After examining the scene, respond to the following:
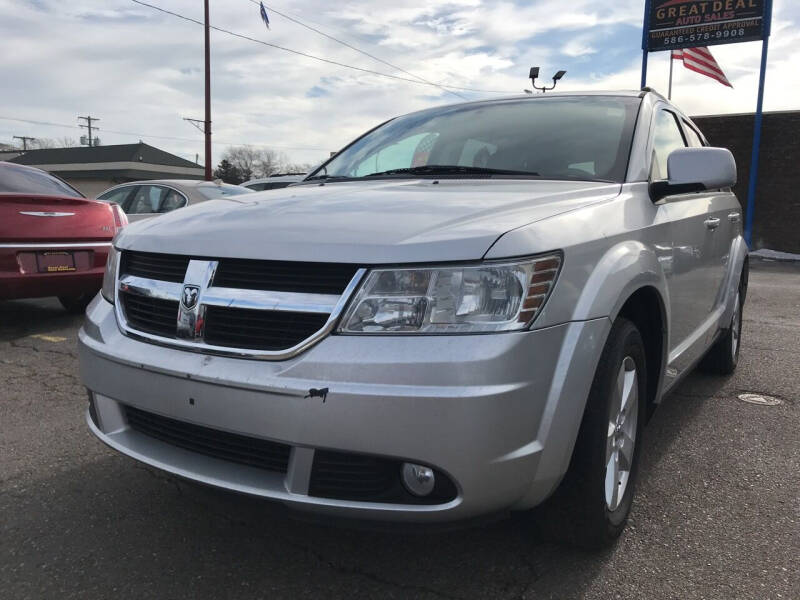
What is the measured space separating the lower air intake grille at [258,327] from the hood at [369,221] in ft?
0.53

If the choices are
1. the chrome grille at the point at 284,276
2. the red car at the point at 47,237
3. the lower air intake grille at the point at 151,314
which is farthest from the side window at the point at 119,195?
the chrome grille at the point at 284,276

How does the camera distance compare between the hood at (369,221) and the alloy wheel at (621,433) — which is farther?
the alloy wheel at (621,433)

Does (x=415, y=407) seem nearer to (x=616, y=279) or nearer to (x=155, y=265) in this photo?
(x=616, y=279)

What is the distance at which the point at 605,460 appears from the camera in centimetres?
197

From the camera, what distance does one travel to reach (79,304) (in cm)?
641

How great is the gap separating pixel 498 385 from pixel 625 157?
1.42 m

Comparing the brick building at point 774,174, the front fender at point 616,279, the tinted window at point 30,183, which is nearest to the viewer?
the front fender at point 616,279

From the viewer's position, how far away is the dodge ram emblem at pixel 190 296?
76.8 inches

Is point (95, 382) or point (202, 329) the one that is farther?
point (95, 382)

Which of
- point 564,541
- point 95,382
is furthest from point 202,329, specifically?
point 564,541

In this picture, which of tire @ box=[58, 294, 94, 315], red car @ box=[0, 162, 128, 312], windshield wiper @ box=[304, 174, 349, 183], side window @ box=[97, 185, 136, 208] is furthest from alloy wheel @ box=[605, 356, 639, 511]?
side window @ box=[97, 185, 136, 208]

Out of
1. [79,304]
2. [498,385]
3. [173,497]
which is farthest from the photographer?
[79,304]

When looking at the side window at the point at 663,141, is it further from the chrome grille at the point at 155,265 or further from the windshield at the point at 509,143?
the chrome grille at the point at 155,265

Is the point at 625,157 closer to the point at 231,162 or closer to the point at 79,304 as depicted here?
the point at 79,304
